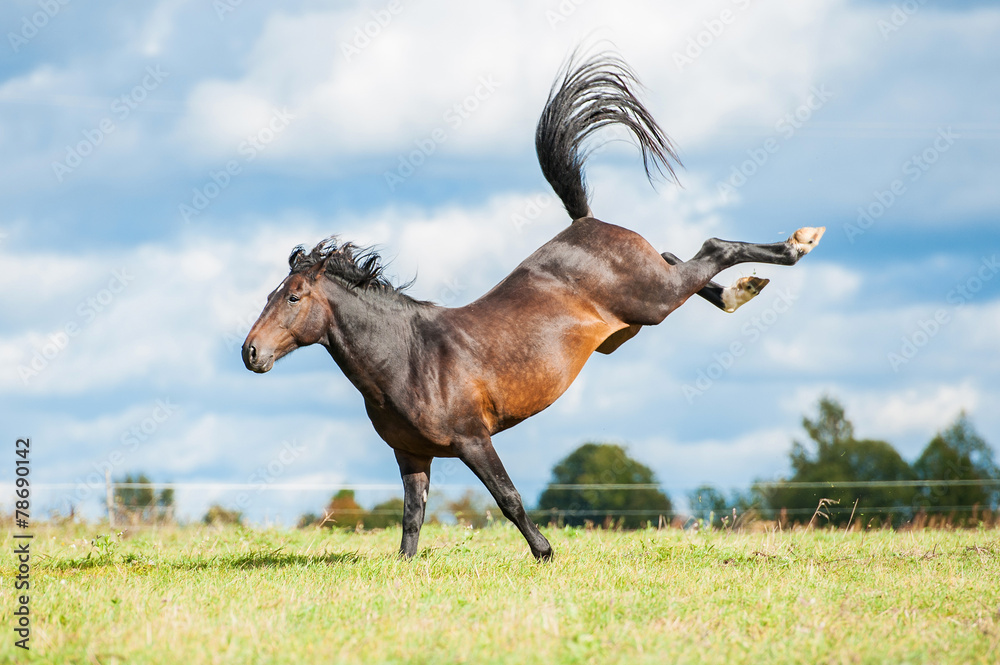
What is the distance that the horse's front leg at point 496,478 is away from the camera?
644cm

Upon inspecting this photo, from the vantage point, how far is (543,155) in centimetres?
816

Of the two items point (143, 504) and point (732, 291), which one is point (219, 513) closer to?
point (143, 504)

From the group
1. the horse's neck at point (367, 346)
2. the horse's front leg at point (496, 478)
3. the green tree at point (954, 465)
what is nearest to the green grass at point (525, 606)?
the horse's front leg at point (496, 478)

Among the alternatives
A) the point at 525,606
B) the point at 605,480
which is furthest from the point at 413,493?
the point at 605,480

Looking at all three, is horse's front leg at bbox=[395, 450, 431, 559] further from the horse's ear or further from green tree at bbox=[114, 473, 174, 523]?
green tree at bbox=[114, 473, 174, 523]

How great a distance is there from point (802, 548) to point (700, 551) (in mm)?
1116

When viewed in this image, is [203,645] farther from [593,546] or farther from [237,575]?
[593,546]

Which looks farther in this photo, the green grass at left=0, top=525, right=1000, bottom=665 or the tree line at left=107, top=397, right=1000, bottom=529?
the tree line at left=107, top=397, right=1000, bottom=529

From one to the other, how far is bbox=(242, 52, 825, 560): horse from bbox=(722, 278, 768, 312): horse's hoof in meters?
0.01

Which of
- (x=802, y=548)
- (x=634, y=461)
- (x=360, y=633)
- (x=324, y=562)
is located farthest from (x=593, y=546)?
(x=634, y=461)

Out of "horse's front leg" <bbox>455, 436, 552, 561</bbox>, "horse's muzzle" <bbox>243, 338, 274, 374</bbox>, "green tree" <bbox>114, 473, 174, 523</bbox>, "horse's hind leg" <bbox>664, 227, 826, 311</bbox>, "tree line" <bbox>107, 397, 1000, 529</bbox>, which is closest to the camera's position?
"horse's muzzle" <bbox>243, 338, 274, 374</bbox>

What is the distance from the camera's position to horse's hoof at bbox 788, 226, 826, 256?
7.94 metres

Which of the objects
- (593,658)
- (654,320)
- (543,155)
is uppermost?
(543,155)

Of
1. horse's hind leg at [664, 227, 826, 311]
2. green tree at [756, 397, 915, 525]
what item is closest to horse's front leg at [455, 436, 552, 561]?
horse's hind leg at [664, 227, 826, 311]
